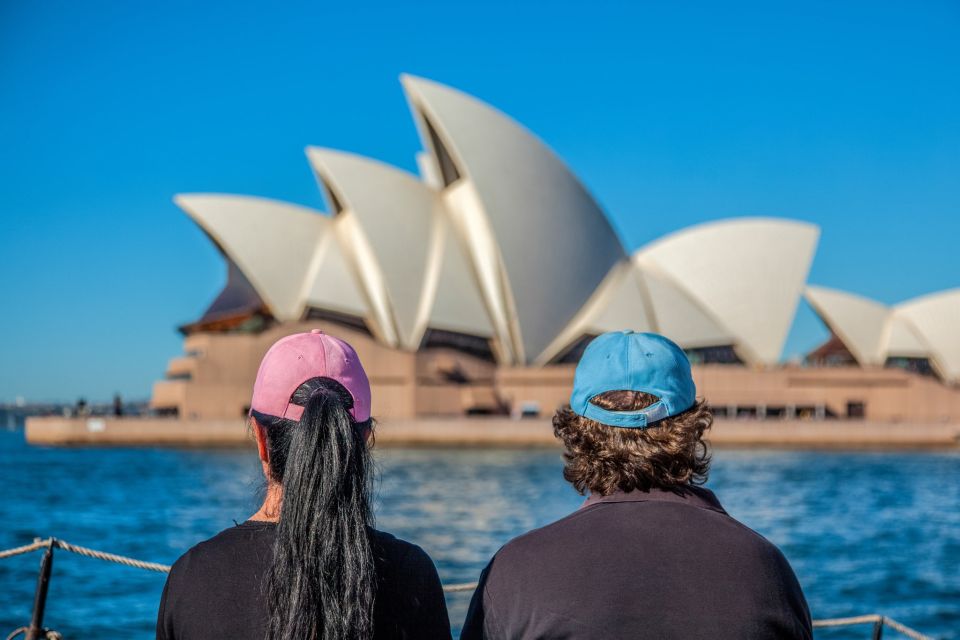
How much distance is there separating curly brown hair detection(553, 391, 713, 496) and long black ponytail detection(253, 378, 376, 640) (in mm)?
386

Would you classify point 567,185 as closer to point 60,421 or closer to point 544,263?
point 544,263

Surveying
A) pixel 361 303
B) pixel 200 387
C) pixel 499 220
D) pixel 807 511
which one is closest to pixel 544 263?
pixel 499 220

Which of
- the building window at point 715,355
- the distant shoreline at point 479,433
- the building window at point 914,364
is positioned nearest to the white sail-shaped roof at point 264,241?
the distant shoreline at point 479,433

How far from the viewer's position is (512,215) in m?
31.8

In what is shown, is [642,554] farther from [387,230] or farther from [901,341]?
[901,341]

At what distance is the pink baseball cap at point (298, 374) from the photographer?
1602mm

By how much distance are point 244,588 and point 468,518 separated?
432 inches

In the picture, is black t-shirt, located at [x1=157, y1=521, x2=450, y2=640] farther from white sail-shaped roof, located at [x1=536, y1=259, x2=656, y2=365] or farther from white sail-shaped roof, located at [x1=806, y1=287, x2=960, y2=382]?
white sail-shaped roof, located at [x1=806, y1=287, x2=960, y2=382]

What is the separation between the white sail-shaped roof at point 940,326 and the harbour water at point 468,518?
61.0ft

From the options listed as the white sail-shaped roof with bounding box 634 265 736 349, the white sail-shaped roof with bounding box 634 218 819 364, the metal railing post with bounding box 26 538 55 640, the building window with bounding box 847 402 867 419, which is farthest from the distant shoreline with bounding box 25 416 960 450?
the metal railing post with bounding box 26 538 55 640

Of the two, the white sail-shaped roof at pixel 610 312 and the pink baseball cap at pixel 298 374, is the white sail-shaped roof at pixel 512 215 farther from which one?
the pink baseball cap at pixel 298 374

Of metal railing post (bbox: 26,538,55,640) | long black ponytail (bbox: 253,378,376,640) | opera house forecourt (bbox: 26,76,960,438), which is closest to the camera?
long black ponytail (bbox: 253,378,376,640)

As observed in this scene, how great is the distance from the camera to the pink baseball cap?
1.60m

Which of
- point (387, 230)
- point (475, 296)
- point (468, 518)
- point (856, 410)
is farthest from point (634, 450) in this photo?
point (856, 410)
